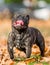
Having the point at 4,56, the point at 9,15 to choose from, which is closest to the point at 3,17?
the point at 9,15

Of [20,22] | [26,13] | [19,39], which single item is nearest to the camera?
[20,22]

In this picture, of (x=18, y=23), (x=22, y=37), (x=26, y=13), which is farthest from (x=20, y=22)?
(x=26, y=13)

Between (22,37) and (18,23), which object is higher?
(18,23)

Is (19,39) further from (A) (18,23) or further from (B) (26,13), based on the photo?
(B) (26,13)

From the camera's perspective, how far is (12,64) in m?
9.14

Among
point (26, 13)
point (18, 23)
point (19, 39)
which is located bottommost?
point (26, 13)

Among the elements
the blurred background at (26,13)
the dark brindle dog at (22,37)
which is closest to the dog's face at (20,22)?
the dark brindle dog at (22,37)

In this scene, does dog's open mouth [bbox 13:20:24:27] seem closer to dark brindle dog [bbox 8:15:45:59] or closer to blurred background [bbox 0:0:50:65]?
dark brindle dog [bbox 8:15:45:59]

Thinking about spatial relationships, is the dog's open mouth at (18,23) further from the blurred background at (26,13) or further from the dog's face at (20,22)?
the blurred background at (26,13)

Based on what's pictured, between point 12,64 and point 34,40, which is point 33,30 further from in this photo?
point 12,64

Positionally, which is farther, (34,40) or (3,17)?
(3,17)

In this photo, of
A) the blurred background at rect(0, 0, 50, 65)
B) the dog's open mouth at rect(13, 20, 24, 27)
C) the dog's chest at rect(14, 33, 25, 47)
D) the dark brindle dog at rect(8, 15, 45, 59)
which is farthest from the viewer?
the blurred background at rect(0, 0, 50, 65)

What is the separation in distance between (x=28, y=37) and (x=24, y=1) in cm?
6704

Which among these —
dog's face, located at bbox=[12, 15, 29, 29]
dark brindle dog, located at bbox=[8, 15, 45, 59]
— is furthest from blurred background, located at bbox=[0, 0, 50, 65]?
dog's face, located at bbox=[12, 15, 29, 29]
